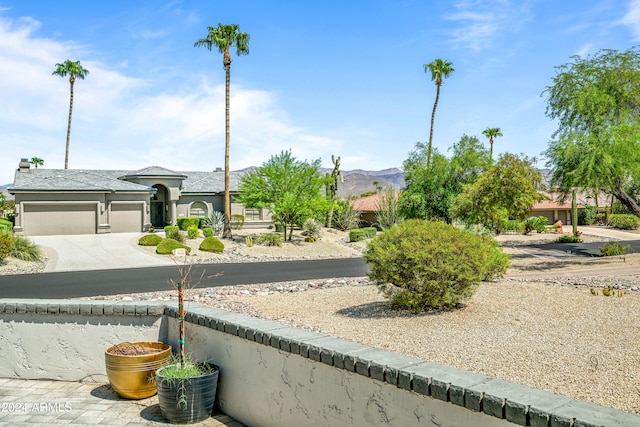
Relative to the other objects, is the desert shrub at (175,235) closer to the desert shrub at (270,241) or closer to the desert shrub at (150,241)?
the desert shrub at (150,241)

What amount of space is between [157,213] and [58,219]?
11.1 metres

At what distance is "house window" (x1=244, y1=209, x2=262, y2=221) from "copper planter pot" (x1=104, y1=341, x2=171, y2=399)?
42050 mm

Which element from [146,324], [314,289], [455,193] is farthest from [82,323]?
[455,193]

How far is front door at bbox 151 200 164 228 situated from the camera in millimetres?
47281

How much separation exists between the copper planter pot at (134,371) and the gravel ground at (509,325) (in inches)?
140

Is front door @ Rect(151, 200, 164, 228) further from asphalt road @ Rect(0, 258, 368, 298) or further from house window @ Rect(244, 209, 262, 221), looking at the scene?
asphalt road @ Rect(0, 258, 368, 298)

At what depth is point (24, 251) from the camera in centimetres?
2594

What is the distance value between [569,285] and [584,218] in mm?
47818

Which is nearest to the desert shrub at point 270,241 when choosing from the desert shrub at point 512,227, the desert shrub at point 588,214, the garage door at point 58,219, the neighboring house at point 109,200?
the neighboring house at point 109,200

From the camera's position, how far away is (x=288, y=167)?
35.7 m

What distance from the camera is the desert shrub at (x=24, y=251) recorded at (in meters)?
25.6

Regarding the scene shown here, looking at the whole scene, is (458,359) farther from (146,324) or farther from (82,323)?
(82,323)

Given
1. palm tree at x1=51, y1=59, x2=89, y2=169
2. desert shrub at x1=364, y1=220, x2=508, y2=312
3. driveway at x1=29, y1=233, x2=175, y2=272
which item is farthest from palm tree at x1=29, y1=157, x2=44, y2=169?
desert shrub at x1=364, y1=220, x2=508, y2=312

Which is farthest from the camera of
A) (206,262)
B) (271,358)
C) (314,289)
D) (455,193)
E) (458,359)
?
(455,193)
